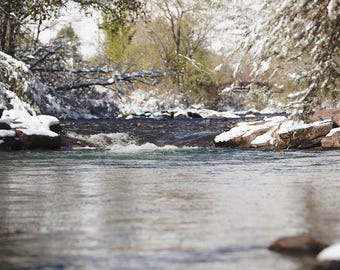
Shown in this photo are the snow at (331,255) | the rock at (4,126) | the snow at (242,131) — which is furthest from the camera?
the snow at (242,131)

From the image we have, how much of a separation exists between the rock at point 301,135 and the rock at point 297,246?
1310 cm

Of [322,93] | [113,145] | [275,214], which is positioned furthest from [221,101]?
[275,214]

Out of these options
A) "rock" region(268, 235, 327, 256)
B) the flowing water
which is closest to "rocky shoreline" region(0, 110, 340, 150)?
the flowing water

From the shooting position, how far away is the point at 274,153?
1566 cm

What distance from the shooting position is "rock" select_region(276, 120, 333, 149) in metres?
17.3

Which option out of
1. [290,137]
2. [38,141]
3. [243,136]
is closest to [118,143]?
[38,141]

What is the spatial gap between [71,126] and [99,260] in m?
20.2

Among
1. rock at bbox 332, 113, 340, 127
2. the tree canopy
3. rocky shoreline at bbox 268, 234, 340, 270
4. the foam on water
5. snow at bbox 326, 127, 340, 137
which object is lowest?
rocky shoreline at bbox 268, 234, 340, 270

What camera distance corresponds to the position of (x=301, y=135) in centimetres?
1753

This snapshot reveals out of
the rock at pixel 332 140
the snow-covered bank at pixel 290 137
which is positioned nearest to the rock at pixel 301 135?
the snow-covered bank at pixel 290 137

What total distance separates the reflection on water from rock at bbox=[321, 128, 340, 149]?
5381 millimetres

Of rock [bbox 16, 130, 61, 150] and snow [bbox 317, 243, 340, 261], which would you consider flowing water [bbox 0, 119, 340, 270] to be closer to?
snow [bbox 317, 243, 340, 261]

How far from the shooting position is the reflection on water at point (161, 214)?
4148 millimetres

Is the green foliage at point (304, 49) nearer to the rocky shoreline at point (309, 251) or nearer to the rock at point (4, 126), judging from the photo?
the rocky shoreline at point (309, 251)
